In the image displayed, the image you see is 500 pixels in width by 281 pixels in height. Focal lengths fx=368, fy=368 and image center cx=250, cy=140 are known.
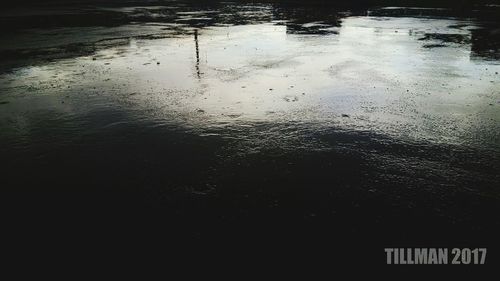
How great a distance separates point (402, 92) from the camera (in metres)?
8.17

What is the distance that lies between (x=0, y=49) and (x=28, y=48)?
1.06 metres

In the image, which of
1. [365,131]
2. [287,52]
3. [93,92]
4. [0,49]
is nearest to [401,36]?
[287,52]

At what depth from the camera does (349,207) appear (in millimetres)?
4117

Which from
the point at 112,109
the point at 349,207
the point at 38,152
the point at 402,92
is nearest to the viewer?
the point at 349,207

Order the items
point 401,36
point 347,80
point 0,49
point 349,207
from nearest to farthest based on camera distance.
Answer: point 349,207 < point 347,80 < point 0,49 < point 401,36

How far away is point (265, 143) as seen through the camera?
5727mm

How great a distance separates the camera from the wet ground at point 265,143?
3971 mm

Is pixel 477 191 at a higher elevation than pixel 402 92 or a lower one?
lower

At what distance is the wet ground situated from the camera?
3971mm

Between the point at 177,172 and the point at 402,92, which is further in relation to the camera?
the point at 402,92

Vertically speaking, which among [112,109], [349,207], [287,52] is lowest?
[349,207]

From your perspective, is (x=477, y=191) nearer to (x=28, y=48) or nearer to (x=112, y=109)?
(x=112, y=109)

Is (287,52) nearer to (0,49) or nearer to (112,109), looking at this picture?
(112,109)

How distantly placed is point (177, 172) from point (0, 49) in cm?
1307
